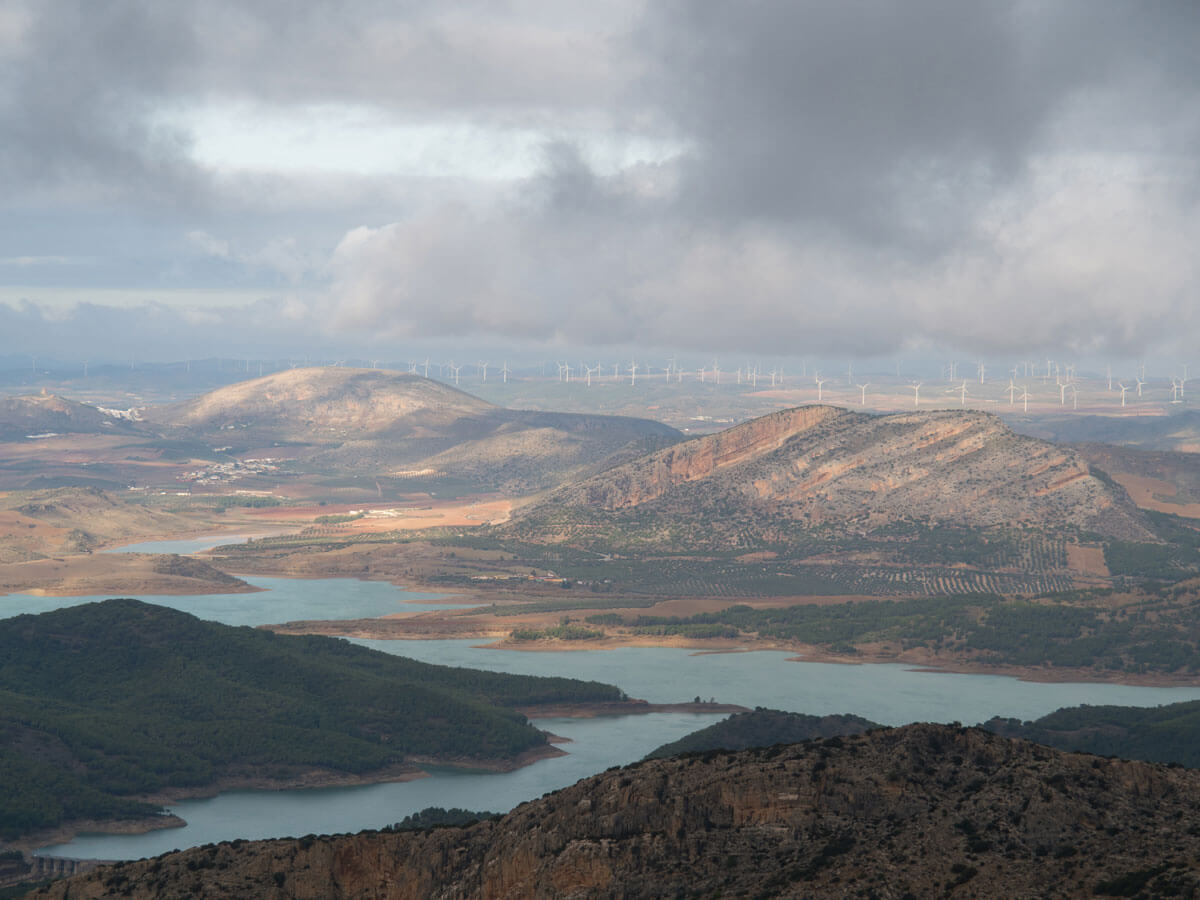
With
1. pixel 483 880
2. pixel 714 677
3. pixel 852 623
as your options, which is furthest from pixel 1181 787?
pixel 852 623

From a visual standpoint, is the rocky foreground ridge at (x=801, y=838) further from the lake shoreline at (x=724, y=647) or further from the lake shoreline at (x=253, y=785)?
the lake shoreline at (x=724, y=647)

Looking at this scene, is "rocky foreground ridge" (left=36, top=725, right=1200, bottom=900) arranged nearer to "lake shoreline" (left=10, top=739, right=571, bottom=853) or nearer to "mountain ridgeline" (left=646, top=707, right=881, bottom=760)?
"lake shoreline" (left=10, top=739, right=571, bottom=853)

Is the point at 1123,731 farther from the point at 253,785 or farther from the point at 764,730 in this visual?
the point at 253,785

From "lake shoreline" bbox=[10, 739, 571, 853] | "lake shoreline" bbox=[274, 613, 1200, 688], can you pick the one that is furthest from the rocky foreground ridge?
"lake shoreline" bbox=[274, 613, 1200, 688]

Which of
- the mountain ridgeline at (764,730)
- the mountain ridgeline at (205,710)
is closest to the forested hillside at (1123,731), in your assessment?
the mountain ridgeline at (764,730)

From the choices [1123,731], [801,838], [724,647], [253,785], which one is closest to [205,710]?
[253,785]

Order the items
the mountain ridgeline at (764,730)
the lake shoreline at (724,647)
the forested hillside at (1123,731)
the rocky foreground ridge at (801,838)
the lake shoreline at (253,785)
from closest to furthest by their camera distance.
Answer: the rocky foreground ridge at (801,838) < the lake shoreline at (253,785) < the forested hillside at (1123,731) < the mountain ridgeline at (764,730) < the lake shoreline at (724,647)
